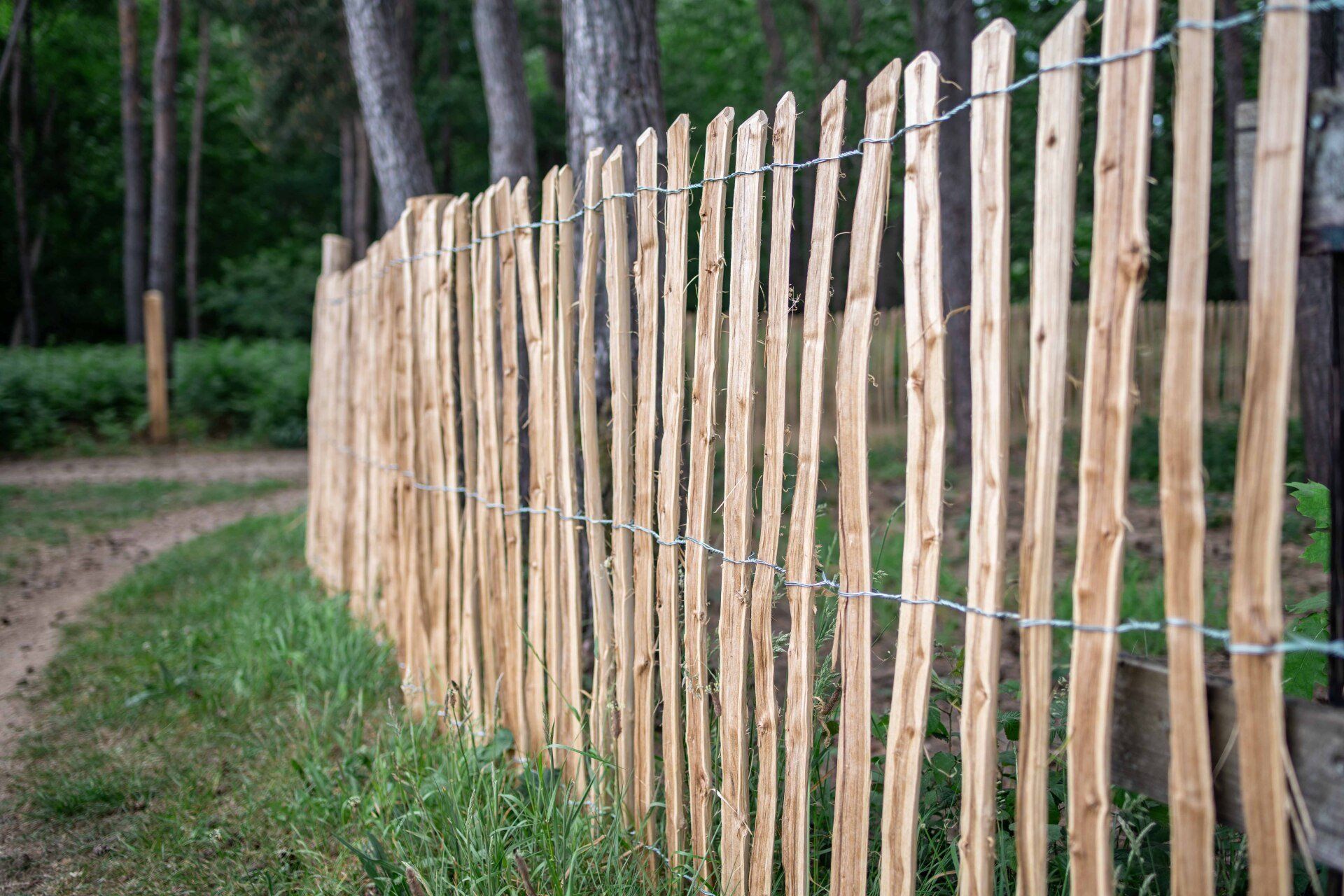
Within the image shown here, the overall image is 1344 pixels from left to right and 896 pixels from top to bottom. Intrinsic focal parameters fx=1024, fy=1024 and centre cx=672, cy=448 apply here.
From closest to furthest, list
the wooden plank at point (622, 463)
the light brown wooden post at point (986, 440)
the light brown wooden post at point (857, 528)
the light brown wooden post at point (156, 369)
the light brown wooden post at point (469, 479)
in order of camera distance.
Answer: the light brown wooden post at point (986, 440) < the light brown wooden post at point (857, 528) < the wooden plank at point (622, 463) < the light brown wooden post at point (469, 479) < the light brown wooden post at point (156, 369)

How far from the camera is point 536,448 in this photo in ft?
9.62

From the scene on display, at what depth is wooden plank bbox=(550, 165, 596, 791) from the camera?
2660 mm

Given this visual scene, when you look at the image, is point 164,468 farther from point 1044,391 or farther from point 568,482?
point 1044,391

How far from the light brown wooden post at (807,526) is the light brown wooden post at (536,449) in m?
0.96

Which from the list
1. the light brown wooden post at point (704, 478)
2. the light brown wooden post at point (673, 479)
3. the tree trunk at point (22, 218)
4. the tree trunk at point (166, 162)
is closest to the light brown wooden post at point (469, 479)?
the light brown wooden post at point (673, 479)

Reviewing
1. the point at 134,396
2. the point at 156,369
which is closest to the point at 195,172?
the point at 134,396

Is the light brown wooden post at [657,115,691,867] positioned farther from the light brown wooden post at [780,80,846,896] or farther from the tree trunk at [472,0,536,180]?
the tree trunk at [472,0,536,180]

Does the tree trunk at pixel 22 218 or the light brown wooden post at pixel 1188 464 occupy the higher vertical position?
the tree trunk at pixel 22 218

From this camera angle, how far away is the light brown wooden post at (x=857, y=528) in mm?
1774

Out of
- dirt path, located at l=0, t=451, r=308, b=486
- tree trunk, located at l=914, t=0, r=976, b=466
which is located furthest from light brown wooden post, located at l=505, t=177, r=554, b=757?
dirt path, located at l=0, t=451, r=308, b=486

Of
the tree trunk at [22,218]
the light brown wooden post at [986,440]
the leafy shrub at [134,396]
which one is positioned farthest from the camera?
the tree trunk at [22,218]

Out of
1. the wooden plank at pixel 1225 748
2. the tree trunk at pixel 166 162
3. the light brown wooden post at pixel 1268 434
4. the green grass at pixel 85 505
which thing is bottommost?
the green grass at pixel 85 505

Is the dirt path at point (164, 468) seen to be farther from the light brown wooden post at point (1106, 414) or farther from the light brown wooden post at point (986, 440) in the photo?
the light brown wooden post at point (1106, 414)

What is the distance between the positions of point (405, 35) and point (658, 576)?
16044 mm
